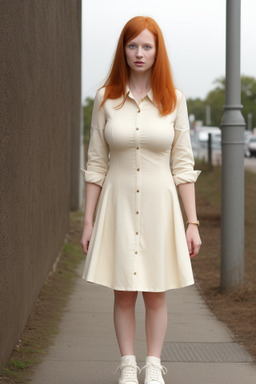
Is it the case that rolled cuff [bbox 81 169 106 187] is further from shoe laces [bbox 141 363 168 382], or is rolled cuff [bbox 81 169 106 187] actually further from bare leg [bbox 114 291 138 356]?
shoe laces [bbox 141 363 168 382]

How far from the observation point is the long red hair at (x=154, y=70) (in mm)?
4277

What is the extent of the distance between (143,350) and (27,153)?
1.50 m

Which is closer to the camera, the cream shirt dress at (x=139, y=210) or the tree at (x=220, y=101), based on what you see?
the cream shirt dress at (x=139, y=210)

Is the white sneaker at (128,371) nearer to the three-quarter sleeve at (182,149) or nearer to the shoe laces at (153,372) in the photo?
the shoe laces at (153,372)

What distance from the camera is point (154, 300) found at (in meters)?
4.43

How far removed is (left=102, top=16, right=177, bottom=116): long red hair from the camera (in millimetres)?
4277

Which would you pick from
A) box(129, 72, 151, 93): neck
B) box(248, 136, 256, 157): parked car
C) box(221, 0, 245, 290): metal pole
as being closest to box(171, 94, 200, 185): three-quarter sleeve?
box(129, 72, 151, 93): neck

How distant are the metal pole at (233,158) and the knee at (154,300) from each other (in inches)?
126

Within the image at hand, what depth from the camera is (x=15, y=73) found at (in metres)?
5.05

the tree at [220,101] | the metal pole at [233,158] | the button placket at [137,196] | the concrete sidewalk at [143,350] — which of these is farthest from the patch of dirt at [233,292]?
the tree at [220,101]

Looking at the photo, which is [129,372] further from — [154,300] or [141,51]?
[141,51]

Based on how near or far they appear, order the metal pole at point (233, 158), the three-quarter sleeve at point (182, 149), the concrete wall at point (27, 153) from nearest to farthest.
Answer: the three-quarter sleeve at point (182, 149)
the concrete wall at point (27, 153)
the metal pole at point (233, 158)

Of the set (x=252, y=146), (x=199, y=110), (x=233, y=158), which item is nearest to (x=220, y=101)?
(x=199, y=110)

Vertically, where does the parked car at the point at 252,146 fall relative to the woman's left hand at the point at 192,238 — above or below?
below
